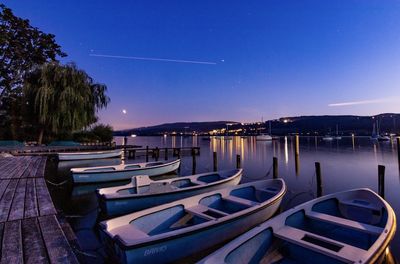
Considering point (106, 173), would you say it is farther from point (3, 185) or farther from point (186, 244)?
point (186, 244)

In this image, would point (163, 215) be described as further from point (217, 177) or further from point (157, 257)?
point (217, 177)

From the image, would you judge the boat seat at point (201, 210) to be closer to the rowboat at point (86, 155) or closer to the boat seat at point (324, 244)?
the boat seat at point (324, 244)

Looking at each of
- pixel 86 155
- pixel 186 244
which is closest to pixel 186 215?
pixel 186 244

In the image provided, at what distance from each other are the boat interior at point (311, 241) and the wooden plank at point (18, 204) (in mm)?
5370

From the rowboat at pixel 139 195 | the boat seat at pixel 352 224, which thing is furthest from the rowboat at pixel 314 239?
the rowboat at pixel 139 195

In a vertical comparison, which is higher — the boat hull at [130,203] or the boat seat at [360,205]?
the boat seat at [360,205]

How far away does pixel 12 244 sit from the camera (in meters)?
4.32

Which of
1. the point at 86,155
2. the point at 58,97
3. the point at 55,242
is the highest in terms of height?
the point at 58,97

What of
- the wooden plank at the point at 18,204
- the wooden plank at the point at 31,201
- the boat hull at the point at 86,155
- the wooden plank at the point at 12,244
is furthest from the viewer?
the boat hull at the point at 86,155

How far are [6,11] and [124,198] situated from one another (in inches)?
1132

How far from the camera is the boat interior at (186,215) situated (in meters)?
5.39

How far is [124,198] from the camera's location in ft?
24.5

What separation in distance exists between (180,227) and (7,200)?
5428mm

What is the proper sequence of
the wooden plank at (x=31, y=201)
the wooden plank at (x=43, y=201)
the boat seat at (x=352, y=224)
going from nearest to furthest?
the boat seat at (x=352, y=224)
the wooden plank at (x=31, y=201)
the wooden plank at (x=43, y=201)
